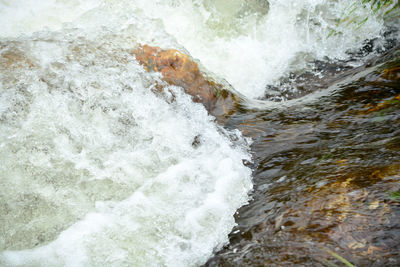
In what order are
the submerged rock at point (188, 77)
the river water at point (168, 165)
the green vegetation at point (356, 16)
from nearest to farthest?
the river water at point (168, 165) < the submerged rock at point (188, 77) < the green vegetation at point (356, 16)

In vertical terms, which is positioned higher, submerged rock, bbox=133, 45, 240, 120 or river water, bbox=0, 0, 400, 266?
submerged rock, bbox=133, 45, 240, 120

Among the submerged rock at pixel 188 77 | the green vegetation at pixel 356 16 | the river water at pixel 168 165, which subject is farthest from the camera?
the green vegetation at pixel 356 16

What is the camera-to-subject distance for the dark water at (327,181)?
5.57 ft

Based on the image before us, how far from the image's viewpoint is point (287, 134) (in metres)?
2.82

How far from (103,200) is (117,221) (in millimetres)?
272

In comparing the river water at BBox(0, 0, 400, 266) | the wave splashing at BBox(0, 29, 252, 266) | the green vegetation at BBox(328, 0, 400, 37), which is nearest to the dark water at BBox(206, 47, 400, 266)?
the river water at BBox(0, 0, 400, 266)

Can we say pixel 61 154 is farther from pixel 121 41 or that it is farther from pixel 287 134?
pixel 287 134

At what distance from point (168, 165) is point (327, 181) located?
1.25 meters

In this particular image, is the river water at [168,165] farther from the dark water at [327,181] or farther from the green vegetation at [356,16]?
the green vegetation at [356,16]

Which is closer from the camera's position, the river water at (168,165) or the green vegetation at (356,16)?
the river water at (168,165)

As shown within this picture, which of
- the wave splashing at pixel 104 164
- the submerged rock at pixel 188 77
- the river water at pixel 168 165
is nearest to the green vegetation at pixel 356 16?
the river water at pixel 168 165

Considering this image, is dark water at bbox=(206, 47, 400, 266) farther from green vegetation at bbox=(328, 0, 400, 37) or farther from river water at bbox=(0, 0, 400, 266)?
green vegetation at bbox=(328, 0, 400, 37)

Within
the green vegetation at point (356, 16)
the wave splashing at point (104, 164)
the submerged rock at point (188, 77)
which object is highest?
the green vegetation at point (356, 16)

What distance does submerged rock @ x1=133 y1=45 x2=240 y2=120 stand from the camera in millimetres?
3211
